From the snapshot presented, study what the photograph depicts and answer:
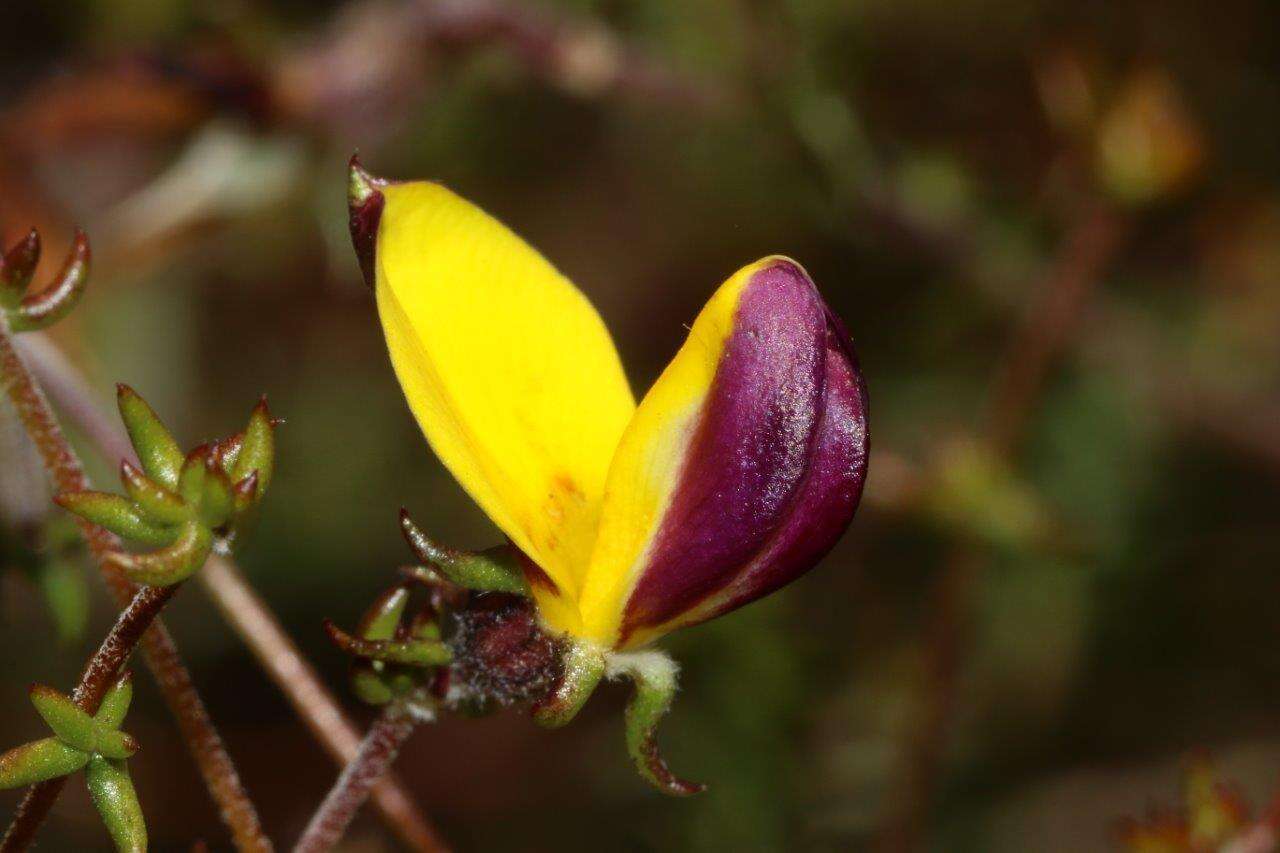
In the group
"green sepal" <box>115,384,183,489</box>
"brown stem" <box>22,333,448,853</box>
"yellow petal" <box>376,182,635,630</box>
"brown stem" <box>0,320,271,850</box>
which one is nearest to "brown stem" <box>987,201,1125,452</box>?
"brown stem" <box>22,333,448,853</box>

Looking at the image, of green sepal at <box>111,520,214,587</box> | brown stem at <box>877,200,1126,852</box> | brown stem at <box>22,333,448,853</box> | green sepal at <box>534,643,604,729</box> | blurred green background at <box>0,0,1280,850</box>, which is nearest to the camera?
green sepal at <box>111,520,214,587</box>

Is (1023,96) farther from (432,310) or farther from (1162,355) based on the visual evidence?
(432,310)

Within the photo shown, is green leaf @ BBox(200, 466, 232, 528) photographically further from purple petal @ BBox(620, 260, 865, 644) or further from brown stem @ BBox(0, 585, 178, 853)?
purple petal @ BBox(620, 260, 865, 644)

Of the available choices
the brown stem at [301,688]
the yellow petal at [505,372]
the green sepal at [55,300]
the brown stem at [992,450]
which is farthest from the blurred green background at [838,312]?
the yellow petal at [505,372]

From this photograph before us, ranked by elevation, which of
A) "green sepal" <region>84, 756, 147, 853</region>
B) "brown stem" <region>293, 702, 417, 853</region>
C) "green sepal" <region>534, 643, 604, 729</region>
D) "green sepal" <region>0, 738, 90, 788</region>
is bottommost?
"brown stem" <region>293, 702, 417, 853</region>

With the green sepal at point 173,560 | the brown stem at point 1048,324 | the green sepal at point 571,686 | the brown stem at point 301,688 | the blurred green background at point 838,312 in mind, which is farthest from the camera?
the brown stem at point 1048,324

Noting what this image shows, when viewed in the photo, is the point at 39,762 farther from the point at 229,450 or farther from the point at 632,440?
the point at 632,440

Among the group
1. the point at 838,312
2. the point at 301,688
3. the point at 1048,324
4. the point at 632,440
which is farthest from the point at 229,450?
the point at 838,312

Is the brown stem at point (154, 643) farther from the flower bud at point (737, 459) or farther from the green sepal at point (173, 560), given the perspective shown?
the flower bud at point (737, 459)
